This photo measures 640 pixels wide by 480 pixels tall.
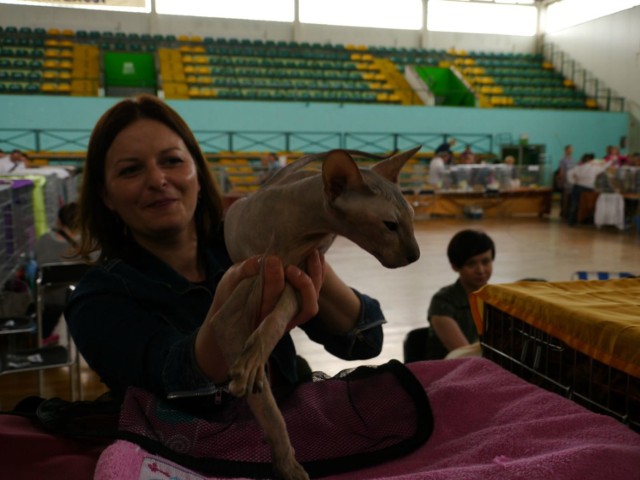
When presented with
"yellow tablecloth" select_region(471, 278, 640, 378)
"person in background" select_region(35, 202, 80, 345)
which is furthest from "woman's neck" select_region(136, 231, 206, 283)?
"person in background" select_region(35, 202, 80, 345)

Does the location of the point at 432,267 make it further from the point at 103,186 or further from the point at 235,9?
the point at 235,9

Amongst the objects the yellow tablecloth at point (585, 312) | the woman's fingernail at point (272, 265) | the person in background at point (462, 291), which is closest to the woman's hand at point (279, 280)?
the woman's fingernail at point (272, 265)

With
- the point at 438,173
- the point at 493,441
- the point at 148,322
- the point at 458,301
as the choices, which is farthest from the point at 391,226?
the point at 438,173

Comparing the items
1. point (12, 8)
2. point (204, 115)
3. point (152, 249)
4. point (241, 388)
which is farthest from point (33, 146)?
point (241, 388)

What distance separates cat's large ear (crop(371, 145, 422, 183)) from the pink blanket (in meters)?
0.33

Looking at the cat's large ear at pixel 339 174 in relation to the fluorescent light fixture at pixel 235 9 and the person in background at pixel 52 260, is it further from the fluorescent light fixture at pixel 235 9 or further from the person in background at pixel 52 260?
the fluorescent light fixture at pixel 235 9

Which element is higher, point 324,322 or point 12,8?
point 12,8

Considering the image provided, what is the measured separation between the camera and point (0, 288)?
298cm

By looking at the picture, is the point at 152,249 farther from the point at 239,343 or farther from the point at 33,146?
the point at 33,146

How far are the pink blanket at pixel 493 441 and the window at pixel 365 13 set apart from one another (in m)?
14.6

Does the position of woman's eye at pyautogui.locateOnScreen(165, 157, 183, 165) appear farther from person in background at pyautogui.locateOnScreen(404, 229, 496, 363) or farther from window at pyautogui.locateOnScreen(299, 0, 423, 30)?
window at pyautogui.locateOnScreen(299, 0, 423, 30)

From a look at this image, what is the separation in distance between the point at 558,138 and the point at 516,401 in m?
13.9

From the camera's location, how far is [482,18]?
15633mm

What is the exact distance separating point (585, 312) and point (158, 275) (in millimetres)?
678
